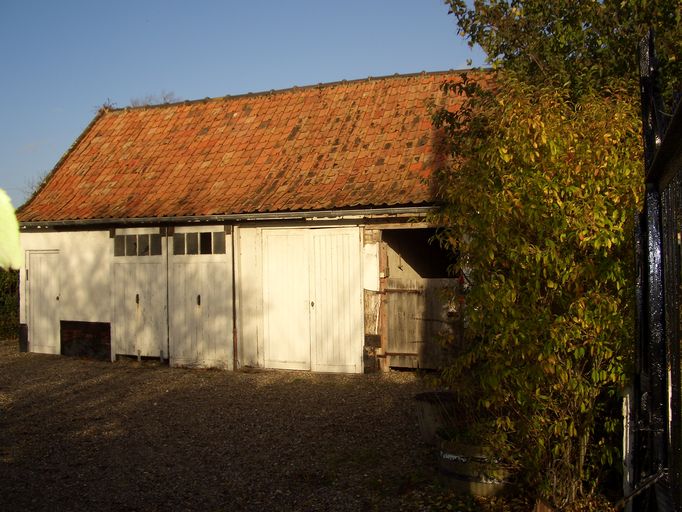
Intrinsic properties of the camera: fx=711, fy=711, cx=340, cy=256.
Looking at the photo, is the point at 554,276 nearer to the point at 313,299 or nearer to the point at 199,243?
the point at 313,299

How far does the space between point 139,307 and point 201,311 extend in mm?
1616

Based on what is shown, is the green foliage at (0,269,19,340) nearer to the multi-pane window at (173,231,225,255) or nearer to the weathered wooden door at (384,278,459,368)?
the multi-pane window at (173,231,225,255)

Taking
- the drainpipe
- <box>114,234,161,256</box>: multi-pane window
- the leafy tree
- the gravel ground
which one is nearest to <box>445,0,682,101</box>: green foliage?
the leafy tree

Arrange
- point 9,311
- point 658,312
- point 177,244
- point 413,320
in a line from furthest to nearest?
1. point 9,311
2. point 177,244
3. point 413,320
4. point 658,312

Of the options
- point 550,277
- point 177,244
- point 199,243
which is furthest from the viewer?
point 177,244

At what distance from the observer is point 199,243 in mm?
13867

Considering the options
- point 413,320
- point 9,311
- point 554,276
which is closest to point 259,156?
point 413,320

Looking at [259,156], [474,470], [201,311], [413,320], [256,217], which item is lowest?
[474,470]

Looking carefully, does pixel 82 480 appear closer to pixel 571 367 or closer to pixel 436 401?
pixel 436 401

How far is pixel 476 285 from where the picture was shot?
539cm

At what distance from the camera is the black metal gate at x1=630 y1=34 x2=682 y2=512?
246 centimetres

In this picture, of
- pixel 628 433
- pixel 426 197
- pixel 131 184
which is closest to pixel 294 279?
pixel 426 197

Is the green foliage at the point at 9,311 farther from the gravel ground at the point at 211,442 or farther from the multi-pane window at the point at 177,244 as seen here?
the gravel ground at the point at 211,442

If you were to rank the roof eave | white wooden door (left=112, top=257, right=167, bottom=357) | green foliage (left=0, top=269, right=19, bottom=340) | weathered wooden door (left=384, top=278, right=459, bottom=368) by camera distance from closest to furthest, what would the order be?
the roof eave → weathered wooden door (left=384, top=278, right=459, bottom=368) → white wooden door (left=112, top=257, right=167, bottom=357) → green foliage (left=0, top=269, right=19, bottom=340)
